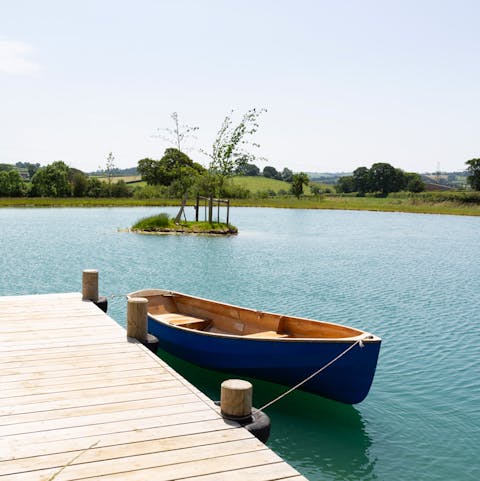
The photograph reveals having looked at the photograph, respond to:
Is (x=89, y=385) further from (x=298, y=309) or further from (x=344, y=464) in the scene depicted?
(x=298, y=309)

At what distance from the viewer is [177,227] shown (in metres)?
38.2

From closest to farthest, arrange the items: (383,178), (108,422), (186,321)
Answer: (108,422) → (186,321) → (383,178)

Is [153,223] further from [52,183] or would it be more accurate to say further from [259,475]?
[52,183]

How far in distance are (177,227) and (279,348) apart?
3031 centimetres

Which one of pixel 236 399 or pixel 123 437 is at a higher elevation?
pixel 236 399

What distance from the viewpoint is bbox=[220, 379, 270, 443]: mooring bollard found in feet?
18.9

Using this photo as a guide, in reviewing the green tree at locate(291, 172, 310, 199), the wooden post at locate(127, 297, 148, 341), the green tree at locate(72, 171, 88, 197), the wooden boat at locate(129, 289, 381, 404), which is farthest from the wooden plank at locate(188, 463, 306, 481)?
the green tree at locate(291, 172, 310, 199)

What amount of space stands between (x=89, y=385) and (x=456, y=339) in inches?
371

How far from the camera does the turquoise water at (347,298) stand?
A: 25.3 ft

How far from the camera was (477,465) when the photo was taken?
7.34 metres

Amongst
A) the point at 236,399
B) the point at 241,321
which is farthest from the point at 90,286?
the point at 236,399

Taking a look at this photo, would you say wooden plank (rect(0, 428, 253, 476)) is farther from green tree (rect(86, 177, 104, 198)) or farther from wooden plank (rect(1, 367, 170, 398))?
green tree (rect(86, 177, 104, 198))

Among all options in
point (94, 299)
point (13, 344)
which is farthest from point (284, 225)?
point (13, 344)

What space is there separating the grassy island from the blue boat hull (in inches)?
1114
